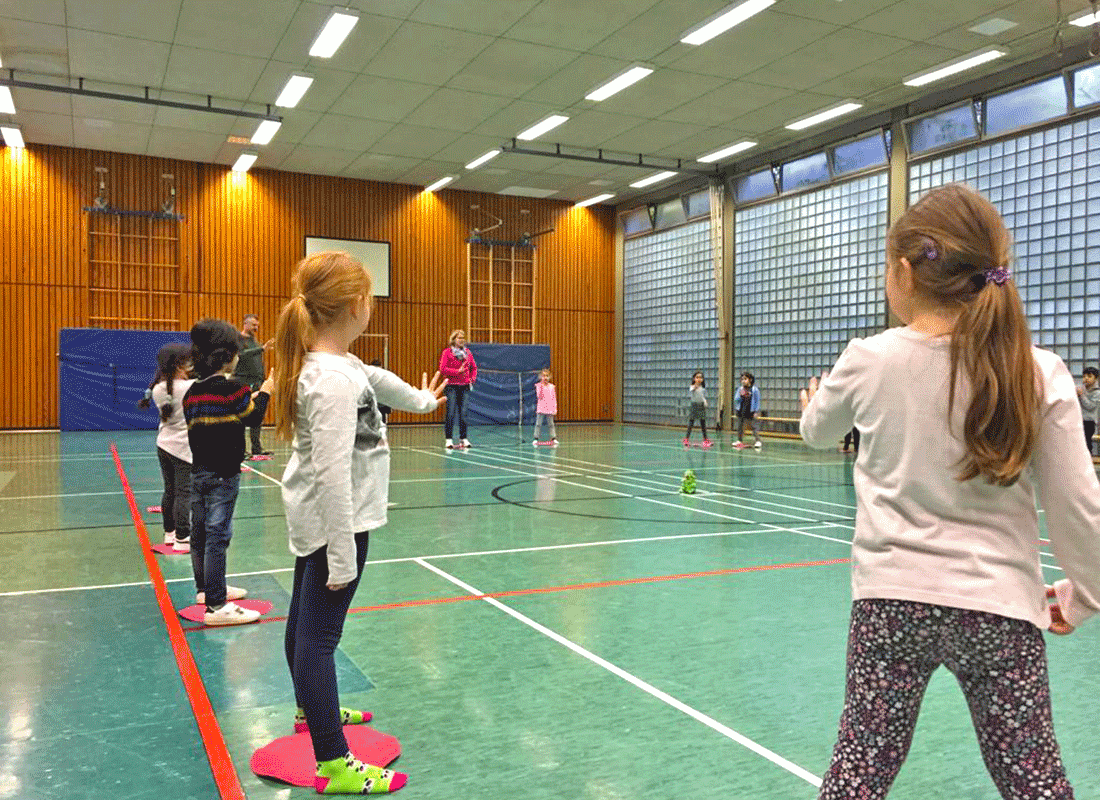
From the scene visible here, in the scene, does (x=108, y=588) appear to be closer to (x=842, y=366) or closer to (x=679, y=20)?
(x=842, y=366)

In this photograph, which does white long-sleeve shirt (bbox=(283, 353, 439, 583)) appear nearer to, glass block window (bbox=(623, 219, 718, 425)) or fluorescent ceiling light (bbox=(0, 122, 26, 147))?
fluorescent ceiling light (bbox=(0, 122, 26, 147))

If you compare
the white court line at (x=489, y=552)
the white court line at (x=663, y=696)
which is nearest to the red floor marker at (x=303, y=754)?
the white court line at (x=663, y=696)

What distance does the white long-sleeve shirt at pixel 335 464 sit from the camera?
2.44m

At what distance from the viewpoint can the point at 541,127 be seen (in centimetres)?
1738

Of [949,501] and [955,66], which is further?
[955,66]

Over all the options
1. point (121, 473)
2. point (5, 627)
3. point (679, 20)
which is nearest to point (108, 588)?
point (5, 627)

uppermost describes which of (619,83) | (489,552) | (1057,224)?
(619,83)

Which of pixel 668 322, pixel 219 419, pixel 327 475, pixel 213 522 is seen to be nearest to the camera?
pixel 327 475

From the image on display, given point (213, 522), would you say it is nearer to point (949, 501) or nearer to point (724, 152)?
point (949, 501)

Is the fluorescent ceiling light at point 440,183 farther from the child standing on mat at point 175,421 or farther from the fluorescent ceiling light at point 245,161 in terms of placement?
the child standing on mat at point 175,421

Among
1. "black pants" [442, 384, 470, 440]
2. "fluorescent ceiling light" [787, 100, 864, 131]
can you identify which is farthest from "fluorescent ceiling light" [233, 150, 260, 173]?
"fluorescent ceiling light" [787, 100, 864, 131]

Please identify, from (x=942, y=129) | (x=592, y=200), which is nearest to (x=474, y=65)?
(x=942, y=129)

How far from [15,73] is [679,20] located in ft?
35.6

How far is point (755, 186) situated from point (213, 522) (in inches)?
693
